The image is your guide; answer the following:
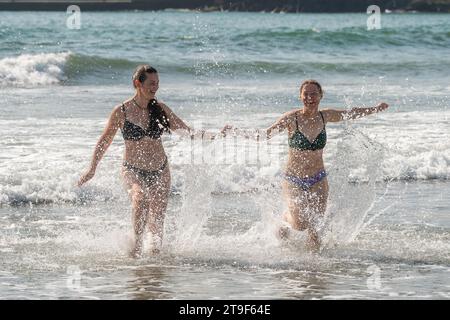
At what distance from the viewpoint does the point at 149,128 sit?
8.73 m

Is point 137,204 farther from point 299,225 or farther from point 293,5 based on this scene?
point 293,5

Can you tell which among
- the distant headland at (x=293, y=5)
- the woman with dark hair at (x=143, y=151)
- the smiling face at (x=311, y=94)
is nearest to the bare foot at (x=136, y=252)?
the woman with dark hair at (x=143, y=151)

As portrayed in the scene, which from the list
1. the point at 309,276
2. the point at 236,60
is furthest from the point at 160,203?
the point at 236,60

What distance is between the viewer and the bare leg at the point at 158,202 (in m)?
8.71

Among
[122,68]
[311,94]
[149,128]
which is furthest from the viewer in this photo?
[122,68]

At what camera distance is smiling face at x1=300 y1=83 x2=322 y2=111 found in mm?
8969

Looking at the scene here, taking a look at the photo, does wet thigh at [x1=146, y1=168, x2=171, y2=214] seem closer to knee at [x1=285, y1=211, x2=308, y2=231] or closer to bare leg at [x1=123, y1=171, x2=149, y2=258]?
bare leg at [x1=123, y1=171, x2=149, y2=258]

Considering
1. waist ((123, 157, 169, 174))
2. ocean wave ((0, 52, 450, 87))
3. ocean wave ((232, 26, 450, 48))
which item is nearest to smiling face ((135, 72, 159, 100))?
waist ((123, 157, 169, 174))

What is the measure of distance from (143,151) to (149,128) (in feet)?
0.62

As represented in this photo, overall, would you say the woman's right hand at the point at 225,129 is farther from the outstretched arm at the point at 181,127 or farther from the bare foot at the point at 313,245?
the bare foot at the point at 313,245

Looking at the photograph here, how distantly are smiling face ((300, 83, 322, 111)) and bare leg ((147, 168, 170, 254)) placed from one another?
4.25 ft

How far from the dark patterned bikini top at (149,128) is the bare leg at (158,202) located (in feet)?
1.04

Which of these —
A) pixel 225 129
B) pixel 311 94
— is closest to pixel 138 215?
pixel 225 129

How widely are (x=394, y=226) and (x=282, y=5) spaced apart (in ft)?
288
